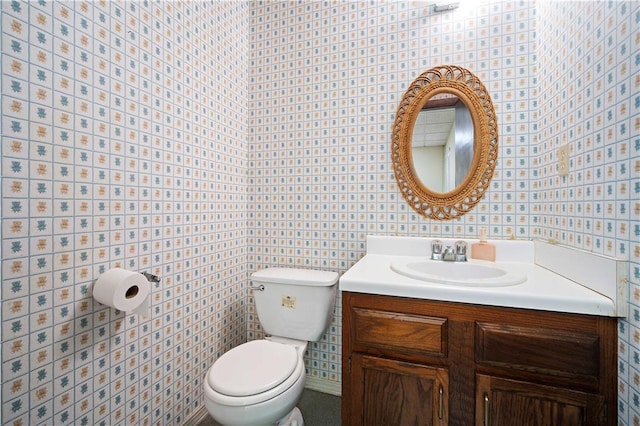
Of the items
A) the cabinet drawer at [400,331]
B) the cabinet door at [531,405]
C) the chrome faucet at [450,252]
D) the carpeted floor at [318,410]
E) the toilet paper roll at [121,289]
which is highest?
the chrome faucet at [450,252]

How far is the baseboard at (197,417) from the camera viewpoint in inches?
53.1

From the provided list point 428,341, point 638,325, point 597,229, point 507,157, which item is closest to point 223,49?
point 507,157

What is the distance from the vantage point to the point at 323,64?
65.3 inches

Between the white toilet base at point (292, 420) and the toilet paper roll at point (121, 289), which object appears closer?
the toilet paper roll at point (121, 289)

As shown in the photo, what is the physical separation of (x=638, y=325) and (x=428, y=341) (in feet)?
1.77

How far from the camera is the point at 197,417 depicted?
4.61ft

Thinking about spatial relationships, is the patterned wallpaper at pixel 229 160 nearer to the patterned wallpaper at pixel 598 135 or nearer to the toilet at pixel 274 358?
the patterned wallpaper at pixel 598 135

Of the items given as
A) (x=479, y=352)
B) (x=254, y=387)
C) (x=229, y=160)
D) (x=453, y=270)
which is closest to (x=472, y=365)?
(x=479, y=352)

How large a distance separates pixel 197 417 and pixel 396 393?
1087 mm

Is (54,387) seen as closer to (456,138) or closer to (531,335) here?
(531,335)

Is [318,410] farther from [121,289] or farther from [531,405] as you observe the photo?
[121,289]

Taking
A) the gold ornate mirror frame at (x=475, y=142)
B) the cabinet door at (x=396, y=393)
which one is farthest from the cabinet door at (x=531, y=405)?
the gold ornate mirror frame at (x=475, y=142)

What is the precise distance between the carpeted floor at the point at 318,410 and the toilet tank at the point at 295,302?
0.40 m

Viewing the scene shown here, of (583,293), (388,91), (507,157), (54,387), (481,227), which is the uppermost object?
(388,91)
